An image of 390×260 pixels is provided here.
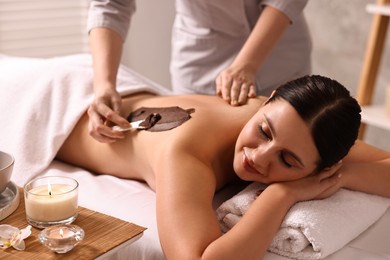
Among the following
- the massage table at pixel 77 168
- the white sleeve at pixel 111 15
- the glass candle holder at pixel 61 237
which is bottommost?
the massage table at pixel 77 168

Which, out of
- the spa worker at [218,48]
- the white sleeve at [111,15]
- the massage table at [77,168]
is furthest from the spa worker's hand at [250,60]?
the white sleeve at [111,15]

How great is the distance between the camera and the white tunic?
2.09 metres

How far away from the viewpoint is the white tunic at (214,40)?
209 cm

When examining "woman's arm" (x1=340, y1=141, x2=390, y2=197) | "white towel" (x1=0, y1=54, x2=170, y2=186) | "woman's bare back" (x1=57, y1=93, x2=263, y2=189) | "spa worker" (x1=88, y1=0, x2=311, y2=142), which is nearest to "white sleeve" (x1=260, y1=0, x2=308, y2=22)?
"spa worker" (x1=88, y1=0, x2=311, y2=142)

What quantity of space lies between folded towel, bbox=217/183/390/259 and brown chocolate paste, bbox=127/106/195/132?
282 mm

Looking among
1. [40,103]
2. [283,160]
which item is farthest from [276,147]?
[40,103]

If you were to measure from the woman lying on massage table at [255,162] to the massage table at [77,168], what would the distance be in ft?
0.29

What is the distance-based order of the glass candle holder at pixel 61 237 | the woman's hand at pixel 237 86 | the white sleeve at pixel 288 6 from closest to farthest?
1. the glass candle holder at pixel 61 237
2. the woman's hand at pixel 237 86
3. the white sleeve at pixel 288 6

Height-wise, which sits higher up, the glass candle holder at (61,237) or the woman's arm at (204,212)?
the glass candle holder at (61,237)

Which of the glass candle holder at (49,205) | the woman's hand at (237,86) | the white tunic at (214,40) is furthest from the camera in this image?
the white tunic at (214,40)

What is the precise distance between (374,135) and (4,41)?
206 centimetres

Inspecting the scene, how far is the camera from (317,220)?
1.35m

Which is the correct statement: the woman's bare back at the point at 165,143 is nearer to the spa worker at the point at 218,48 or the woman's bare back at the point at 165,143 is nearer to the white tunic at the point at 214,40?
the spa worker at the point at 218,48

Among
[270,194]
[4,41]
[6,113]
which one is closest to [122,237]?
[270,194]
